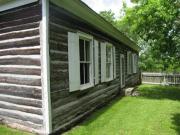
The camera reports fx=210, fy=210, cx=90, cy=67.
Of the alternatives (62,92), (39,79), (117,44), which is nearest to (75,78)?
(62,92)

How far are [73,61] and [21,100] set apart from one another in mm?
1715

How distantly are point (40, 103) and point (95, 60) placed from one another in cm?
333

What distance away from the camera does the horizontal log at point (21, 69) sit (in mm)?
4977

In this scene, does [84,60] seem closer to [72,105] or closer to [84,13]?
[84,13]

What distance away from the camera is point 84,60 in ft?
23.1

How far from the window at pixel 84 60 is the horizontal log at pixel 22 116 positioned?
89.3 inches

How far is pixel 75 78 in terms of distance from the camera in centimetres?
593

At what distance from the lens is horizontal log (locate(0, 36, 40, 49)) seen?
498 centimetres

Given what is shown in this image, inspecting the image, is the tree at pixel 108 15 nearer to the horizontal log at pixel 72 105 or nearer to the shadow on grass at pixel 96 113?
the shadow on grass at pixel 96 113

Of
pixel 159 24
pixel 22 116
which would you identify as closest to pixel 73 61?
pixel 22 116

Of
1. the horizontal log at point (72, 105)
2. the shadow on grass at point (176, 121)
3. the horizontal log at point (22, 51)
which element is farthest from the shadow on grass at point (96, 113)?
the horizontal log at point (22, 51)

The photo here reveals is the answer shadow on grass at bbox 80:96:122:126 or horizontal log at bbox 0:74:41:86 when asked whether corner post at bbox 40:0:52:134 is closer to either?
horizontal log at bbox 0:74:41:86

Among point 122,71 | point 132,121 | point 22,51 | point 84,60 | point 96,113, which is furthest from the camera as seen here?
point 122,71

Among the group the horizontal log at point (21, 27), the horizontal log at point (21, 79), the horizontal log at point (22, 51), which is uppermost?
the horizontal log at point (21, 27)
